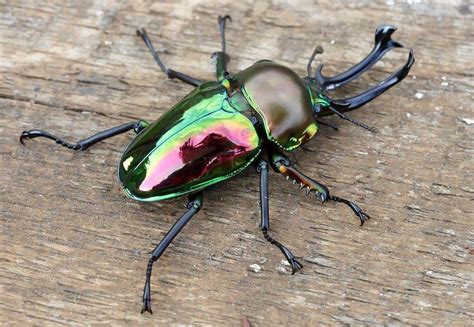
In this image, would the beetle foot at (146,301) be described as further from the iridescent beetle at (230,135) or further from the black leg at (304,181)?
the black leg at (304,181)

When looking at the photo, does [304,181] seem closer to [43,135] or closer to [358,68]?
[358,68]

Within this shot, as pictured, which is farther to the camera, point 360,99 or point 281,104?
point 360,99

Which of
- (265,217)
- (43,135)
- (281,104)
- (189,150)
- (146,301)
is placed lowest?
(146,301)

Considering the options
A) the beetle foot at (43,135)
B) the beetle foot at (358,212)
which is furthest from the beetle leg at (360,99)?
the beetle foot at (43,135)

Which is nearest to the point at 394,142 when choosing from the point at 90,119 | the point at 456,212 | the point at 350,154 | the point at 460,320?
the point at 350,154

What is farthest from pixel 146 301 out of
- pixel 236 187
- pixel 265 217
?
pixel 236 187

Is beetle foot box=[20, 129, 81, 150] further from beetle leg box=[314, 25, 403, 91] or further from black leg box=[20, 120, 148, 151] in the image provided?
beetle leg box=[314, 25, 403, 91]
